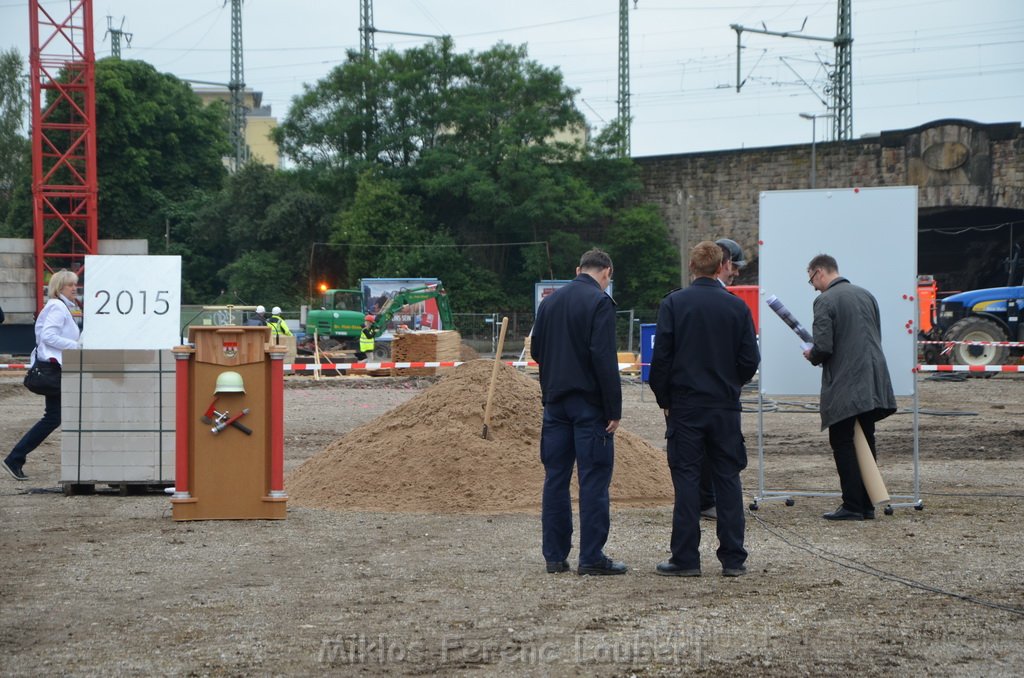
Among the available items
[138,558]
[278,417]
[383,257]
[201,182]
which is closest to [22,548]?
[138,558]

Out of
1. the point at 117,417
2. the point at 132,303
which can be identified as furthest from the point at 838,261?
the point at 117,417

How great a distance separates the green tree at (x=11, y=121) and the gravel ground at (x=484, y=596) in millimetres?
61877

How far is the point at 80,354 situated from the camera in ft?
32.4

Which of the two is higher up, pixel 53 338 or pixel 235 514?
pixel 53 338

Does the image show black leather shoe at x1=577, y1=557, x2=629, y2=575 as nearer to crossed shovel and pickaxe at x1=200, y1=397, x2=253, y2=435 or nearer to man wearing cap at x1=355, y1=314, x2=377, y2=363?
crossed shovel and pickaxe at x1=200, y1=397, x2=253, y2=435

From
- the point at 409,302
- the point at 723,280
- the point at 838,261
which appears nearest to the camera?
the point at 723,280

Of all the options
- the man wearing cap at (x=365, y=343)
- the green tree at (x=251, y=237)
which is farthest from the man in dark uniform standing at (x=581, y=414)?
the green tree at (x=251, y=237)

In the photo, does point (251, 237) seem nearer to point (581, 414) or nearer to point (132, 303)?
point (132, 303)

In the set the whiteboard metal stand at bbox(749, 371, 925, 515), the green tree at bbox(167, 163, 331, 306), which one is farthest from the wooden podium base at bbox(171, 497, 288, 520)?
the green tree at bbox(167, 163, 331, 306)

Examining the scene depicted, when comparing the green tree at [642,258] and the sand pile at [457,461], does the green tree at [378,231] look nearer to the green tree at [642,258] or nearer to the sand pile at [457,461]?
the green tree at [642,258]

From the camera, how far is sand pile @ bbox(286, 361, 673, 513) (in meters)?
9.61

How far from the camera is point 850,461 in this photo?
877cm

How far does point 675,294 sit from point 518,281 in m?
42.6

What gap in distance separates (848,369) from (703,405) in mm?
2314
